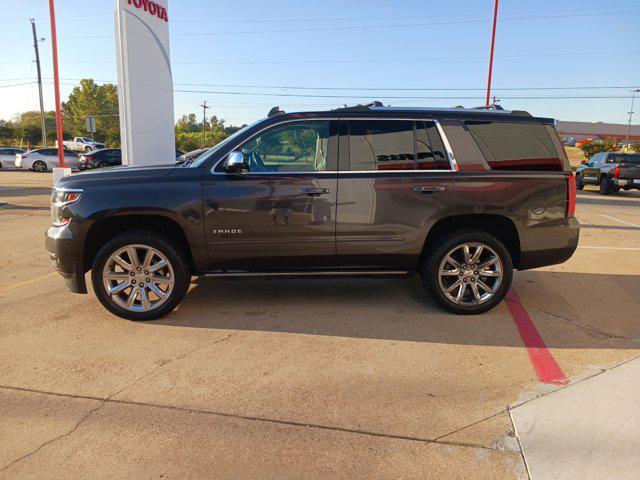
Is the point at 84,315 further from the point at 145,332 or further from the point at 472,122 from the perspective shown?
the point at 472,122

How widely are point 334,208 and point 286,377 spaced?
1.68 m

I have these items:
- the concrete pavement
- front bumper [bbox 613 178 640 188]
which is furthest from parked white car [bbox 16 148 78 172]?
the concrete pavement

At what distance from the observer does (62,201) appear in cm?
436

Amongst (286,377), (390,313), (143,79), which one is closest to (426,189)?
(390,313)

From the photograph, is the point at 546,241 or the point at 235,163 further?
the point at 546,241

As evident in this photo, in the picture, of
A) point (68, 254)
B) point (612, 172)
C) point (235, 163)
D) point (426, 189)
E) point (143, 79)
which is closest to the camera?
point (235, 163)

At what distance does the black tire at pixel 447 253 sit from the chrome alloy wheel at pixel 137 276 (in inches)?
96.9

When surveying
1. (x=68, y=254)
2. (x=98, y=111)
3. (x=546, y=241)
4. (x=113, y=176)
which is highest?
(x=98, y=111)

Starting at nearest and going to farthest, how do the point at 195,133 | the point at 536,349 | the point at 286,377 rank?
the point at 286,377 < the point at 536,349 < the point at 195,133

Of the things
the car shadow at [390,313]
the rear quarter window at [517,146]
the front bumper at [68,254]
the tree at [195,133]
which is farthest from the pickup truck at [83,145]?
the rear quarter window at [517,146]

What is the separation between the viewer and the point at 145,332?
4.23 meters

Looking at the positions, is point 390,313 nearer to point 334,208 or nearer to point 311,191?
point 334,208

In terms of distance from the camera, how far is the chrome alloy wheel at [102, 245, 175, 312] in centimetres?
438

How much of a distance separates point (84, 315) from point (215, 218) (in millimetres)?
1661
